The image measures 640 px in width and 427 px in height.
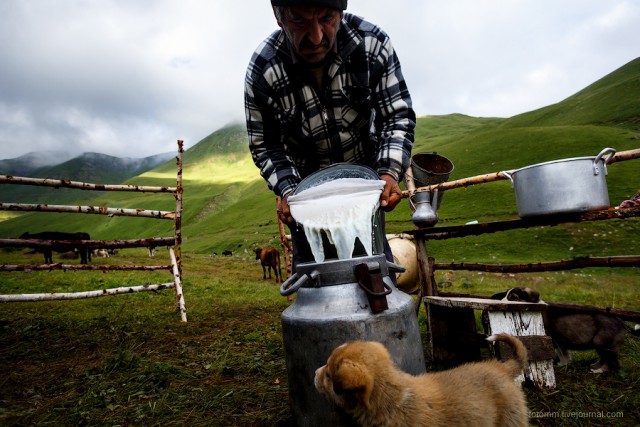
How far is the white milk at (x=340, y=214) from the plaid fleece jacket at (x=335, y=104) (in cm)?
70

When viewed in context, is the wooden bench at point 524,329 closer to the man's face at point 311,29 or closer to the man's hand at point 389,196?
the man's hand at point 389,196

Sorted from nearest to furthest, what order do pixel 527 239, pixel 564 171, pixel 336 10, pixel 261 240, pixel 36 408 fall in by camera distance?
pixel 336 10 → pixel 36 408 → pixel 564 171 → pixel 527 239 → pixel 261 240

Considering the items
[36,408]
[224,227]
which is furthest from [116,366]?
[224,227]

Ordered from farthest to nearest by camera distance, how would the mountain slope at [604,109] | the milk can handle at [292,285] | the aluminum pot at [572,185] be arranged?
the mountain slope at [604,109], the aluminum pot at [572,185], the milk can handle at [292,285]

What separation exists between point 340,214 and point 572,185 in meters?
2.13

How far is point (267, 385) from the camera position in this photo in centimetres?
300

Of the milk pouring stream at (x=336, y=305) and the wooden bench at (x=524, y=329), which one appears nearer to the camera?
the milk pouring stream at (x=336, y=305)

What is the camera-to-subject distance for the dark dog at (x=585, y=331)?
3.38 m

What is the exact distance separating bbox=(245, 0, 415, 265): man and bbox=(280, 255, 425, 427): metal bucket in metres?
0.87

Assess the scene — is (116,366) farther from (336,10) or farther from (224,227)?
(224,227)

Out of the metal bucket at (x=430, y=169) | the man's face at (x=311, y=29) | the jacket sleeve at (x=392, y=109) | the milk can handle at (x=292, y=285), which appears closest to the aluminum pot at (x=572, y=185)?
the jacket sleeve at (x=392, y=109)

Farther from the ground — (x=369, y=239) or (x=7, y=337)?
(x=369, y=239)

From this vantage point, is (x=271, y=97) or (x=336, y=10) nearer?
(x=336, y=10)

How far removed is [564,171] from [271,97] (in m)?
2.49
